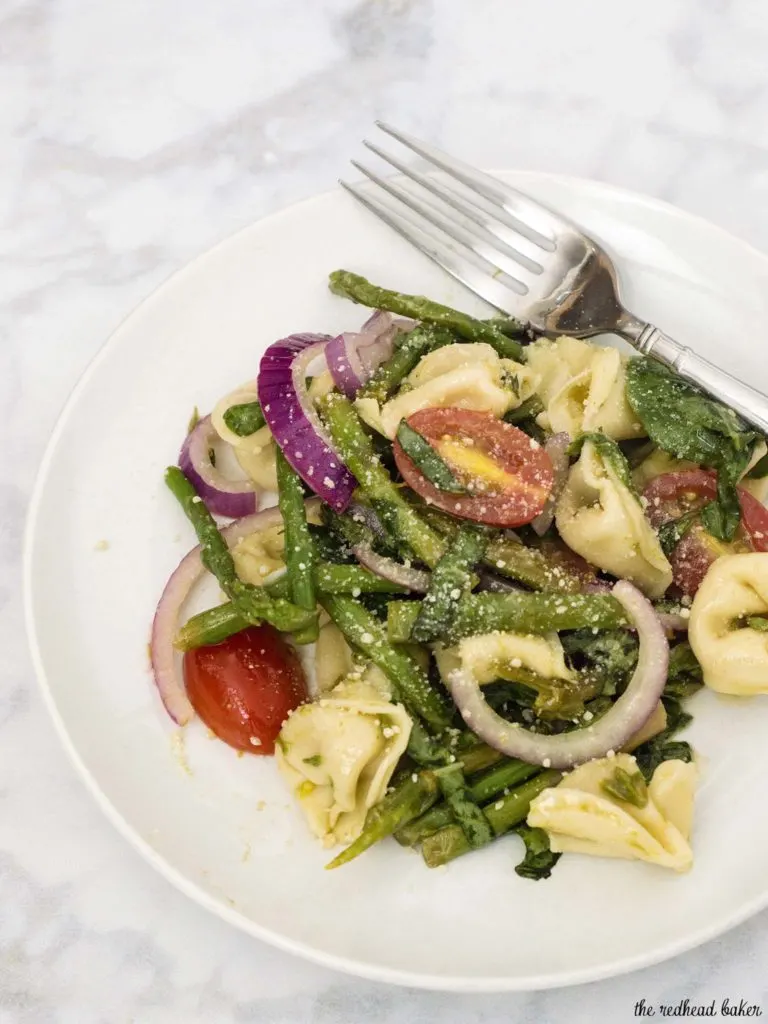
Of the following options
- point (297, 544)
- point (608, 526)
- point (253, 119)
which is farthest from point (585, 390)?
point (253, 119)

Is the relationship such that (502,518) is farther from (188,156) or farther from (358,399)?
(188,156)

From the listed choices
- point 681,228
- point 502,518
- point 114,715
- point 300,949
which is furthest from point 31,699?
point 681,228

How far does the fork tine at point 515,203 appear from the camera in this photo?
3.40 meters

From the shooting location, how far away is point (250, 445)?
3240mm

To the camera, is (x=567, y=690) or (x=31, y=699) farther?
(x=31, y=699)

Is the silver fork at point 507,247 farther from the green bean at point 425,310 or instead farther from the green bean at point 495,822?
the green bean at point 495,822

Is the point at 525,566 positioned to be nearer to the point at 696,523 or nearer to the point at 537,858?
the point at 696,523

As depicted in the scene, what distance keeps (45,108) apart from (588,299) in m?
2.85

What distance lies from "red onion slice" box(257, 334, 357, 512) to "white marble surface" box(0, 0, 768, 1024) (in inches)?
50.1

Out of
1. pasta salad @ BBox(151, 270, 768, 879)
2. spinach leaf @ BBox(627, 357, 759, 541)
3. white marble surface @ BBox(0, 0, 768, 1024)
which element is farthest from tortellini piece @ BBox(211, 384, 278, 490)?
spinach leaf @ BBox(627, 357, 759, 541)

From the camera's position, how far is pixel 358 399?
318 centimetres

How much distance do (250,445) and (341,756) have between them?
1.07m

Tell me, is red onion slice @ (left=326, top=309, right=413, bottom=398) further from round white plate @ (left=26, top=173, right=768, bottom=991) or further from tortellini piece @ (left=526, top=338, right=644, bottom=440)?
tortellini piece @ (left=526, top=338, right=644, bottom=440)

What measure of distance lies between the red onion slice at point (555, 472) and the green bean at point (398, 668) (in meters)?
0.59
